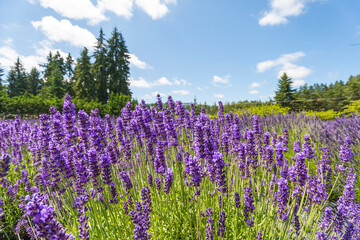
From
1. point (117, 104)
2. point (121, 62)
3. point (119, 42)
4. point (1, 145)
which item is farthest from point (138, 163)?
point (119, 42)

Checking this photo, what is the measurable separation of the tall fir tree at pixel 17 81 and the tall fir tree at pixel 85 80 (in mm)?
28086

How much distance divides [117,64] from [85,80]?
6876 mm

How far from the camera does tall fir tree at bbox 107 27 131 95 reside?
119 ft

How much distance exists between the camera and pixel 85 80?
34094 mm

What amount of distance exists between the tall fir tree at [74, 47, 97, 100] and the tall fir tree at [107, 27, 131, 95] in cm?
360

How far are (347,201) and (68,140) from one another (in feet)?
12.1

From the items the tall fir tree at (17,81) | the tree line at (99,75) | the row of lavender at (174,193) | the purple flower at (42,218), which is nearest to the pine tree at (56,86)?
the tree line at (99,75)

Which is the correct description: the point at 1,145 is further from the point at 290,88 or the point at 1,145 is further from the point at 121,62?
the point at 121,62

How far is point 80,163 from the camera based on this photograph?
1.96 m

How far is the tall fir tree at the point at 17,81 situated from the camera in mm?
50500

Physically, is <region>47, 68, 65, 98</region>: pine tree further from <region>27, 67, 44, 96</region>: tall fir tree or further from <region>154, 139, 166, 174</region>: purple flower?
<region>154, 139, 166, 174</region>: purple flower

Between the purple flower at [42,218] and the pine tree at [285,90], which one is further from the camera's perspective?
the pine tree at [285,90]

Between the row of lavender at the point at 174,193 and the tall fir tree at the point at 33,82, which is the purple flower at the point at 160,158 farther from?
the tall fir tree at the point at 33,82

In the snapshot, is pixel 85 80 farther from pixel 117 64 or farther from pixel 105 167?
pixel 105 167
